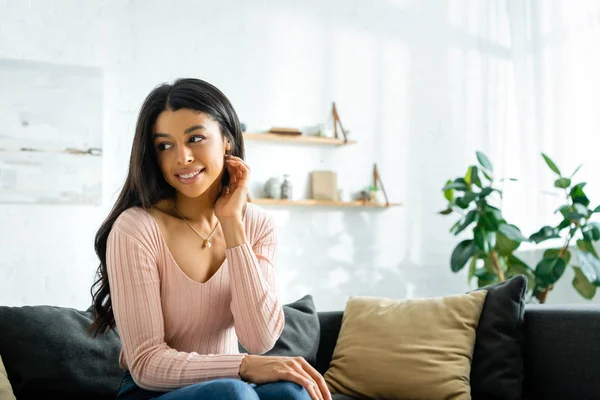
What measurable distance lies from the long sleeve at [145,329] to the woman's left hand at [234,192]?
0.74ft

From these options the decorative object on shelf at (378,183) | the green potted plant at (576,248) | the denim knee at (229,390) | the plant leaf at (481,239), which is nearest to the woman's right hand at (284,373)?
the denim knee at (229,390)

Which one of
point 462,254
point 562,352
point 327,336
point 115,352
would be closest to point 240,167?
point 115,352

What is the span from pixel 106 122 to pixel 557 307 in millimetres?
2460

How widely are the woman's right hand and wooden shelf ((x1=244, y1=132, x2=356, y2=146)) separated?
259 cm

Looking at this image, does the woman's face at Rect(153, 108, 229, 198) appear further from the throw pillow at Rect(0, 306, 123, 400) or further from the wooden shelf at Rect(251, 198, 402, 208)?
the wooden shelf at Rect(251, 198, 402, 208)

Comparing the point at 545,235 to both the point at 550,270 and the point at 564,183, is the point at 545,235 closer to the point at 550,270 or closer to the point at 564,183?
the point at 550,270

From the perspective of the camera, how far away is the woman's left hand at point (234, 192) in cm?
189

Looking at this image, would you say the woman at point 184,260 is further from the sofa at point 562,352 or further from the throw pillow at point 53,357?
the sofa at point 562,352

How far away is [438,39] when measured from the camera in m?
4.73

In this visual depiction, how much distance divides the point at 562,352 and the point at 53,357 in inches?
64.6

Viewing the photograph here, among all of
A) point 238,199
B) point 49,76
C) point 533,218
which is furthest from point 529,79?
point 238,199

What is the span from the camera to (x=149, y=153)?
6.04 feet

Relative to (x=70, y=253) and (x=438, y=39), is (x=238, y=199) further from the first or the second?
(x=438, y=39)

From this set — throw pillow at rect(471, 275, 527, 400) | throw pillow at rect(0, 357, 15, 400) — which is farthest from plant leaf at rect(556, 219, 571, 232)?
throw pillow at rect(0, 357, 15, 400)
